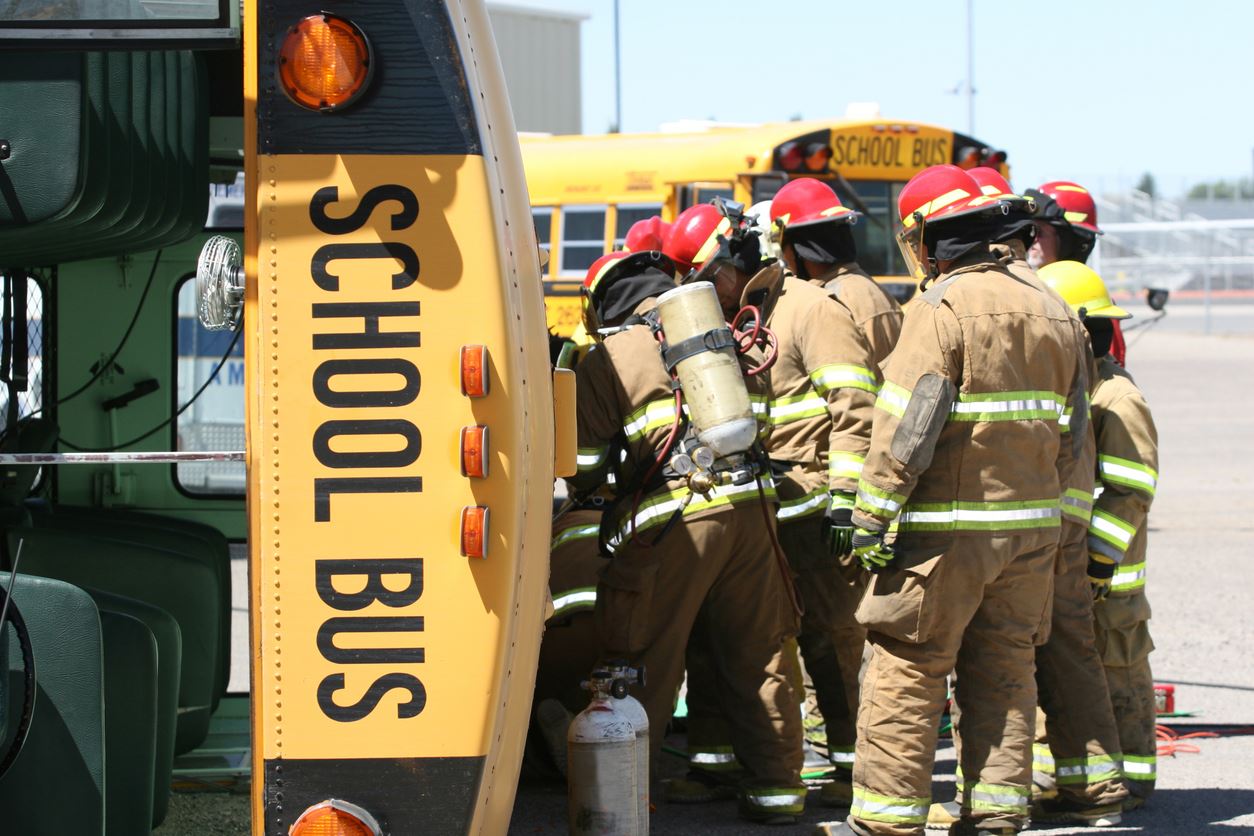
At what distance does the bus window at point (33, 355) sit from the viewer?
603 centimetres

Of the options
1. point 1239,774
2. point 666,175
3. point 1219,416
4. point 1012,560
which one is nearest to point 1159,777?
point 1239,774

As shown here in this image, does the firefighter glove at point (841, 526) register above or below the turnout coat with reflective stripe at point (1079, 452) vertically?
below

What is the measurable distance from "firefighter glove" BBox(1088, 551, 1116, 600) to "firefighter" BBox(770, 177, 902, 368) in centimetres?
115

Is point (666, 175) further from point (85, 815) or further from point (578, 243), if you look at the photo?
point (85, 815)

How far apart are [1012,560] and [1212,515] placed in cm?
915

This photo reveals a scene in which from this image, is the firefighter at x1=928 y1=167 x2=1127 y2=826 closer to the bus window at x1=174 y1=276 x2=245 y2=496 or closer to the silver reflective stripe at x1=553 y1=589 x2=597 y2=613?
the silver reflective stripe at x1=553 y1=589 x2=597 y2=613

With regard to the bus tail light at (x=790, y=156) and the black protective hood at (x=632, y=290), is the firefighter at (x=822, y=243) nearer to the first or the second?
the black protective hood at (x=632, y=290)

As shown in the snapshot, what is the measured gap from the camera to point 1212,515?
1330 cm

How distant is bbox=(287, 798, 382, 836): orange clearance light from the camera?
10.7 ft

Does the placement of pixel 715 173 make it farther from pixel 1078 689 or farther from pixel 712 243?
pixel 1078 689

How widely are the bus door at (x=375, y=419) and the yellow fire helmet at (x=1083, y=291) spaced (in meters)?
3.33

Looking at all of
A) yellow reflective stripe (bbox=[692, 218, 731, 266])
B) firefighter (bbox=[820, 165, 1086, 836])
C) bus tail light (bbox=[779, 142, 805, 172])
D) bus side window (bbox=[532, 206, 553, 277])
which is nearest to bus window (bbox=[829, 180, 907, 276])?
bus tail light (bbox=[779, 142, 805, 172])

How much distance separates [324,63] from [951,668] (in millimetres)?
2754

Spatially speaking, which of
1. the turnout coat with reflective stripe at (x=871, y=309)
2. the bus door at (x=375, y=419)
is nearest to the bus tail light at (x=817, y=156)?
the turnout coat with reflective stripe at (x=871, y=309)
